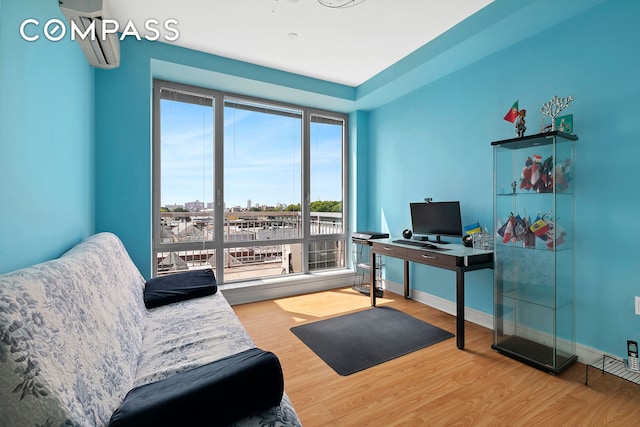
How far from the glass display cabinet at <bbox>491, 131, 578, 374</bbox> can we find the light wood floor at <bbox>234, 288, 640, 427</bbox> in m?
0.20

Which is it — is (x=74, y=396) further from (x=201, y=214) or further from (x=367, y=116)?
(x=367, y=116)

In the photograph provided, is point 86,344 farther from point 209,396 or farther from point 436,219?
point 436,219

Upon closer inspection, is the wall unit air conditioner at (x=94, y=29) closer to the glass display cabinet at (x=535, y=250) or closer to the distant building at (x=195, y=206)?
the distant building at (x=195, y=206)

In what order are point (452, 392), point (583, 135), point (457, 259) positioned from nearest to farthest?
1. point (452, 392)
2. point (583, 135)
3. point (457, 259)

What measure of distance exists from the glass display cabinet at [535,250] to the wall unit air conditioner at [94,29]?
3058 mm

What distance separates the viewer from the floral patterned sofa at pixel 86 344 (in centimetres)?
74

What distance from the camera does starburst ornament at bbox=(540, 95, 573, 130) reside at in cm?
226

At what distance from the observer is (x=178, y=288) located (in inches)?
92.8

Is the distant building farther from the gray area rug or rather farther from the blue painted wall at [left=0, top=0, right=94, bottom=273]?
the gray area rug

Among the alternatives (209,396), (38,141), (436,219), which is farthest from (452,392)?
(38,141)

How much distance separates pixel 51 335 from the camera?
0.88m

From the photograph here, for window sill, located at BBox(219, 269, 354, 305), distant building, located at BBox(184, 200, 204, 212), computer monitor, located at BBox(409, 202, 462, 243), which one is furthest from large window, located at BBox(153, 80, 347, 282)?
computer monitor, located at BBox(409, 202, 462, 243)

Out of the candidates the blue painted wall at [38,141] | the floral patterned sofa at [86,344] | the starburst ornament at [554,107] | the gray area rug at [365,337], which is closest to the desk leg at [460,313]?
the gray area rug at [365,337]

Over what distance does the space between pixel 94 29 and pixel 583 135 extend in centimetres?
362
